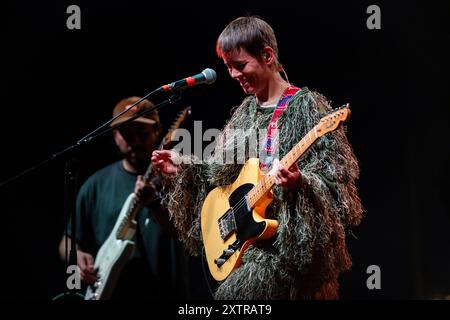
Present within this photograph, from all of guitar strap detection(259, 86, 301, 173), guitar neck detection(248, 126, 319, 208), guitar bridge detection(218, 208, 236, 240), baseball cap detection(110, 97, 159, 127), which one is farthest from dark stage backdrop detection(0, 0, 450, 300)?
guitar neck detection(248, 126, 319, 208)

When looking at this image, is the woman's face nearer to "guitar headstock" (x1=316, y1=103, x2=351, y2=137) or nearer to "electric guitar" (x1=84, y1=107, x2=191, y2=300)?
"guitar headstock" (x1=316, y1=103, x2=351, y2=137)

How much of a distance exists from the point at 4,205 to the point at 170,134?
5.38 feet

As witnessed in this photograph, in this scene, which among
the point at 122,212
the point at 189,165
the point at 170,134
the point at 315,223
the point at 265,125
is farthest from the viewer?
the point at 122,212

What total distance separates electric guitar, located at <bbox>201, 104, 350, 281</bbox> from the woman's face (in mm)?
368

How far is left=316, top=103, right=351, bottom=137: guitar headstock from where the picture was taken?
2.33m

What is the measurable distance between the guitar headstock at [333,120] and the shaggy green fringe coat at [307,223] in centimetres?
19

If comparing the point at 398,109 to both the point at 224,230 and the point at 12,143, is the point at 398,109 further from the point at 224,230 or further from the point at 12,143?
the point at 12,143

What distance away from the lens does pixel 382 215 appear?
13.4 ft

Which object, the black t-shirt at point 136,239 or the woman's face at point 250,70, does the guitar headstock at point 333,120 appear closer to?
the woman's face at point 250,70

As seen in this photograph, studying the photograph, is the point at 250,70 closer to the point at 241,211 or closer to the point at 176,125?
the point at 241,211

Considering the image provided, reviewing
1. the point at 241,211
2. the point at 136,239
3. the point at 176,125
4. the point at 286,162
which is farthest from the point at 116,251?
the point at 286,162

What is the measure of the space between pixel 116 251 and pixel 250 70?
5.32 feet

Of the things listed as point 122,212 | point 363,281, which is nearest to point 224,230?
point 122,212

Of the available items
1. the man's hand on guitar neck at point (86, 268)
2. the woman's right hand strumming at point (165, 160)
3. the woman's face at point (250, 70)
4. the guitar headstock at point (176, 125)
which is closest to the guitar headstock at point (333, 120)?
the woman's face at point (250, 70)
